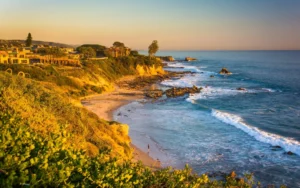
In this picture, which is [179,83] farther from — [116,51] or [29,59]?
[116,51]

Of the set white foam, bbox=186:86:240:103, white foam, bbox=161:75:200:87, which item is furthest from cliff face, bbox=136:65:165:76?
white foam, bbox=186:86:240:103

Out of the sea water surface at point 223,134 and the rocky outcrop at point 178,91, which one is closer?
the sea water surface at point 223,134

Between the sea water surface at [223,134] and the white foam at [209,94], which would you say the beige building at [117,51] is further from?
the sea water surface at [223,134]

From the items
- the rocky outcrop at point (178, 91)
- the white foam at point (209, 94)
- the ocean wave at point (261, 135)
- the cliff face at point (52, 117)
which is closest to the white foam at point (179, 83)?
the rocky outcrop at point (178, 91)

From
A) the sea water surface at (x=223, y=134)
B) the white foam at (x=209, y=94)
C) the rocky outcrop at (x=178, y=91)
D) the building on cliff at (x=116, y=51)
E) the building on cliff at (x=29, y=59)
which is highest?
the building on cliff at (x=116, y=51)

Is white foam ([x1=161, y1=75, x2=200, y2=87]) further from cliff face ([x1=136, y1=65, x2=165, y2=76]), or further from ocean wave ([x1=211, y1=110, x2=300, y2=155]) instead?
ocean wave ([x1=211, y1=110, x2=300, y2=155])

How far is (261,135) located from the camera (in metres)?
30.5

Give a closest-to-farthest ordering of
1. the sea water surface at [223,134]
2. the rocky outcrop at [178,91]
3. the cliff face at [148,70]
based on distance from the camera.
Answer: the sea water surface at [223,134] < the rocky outcrop at [178,91] < the cliff face at [148,70]

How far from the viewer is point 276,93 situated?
197 ft

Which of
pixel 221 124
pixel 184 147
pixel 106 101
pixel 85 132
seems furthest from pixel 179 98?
pixel 85 132

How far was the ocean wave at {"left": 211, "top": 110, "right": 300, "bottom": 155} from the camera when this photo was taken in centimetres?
2698

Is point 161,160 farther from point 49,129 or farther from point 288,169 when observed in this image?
point 49,129

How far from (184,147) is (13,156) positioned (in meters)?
22.2

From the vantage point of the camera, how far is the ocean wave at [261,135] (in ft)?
88.5
